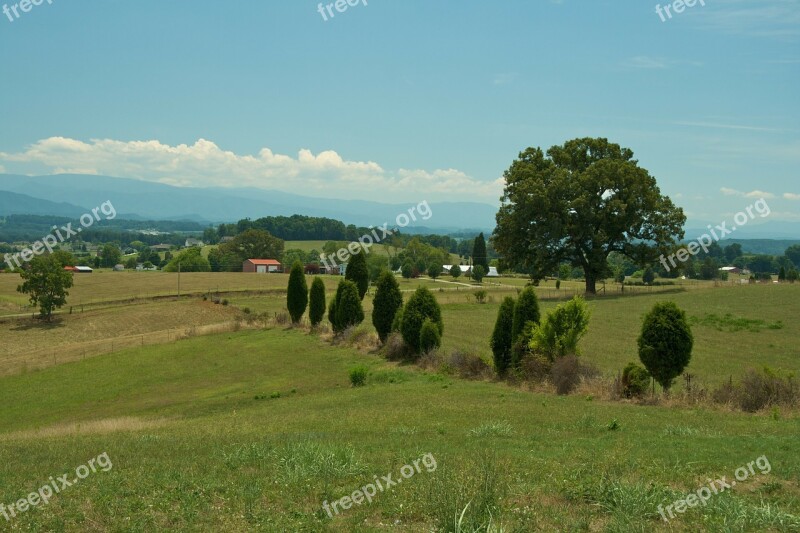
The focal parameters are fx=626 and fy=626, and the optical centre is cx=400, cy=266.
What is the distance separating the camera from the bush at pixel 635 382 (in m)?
16.4

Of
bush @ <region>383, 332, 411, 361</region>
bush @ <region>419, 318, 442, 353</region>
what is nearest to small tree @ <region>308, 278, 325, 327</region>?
bush @ <region>383, 332, 411, 361</region>

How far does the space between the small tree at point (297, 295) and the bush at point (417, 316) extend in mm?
14436

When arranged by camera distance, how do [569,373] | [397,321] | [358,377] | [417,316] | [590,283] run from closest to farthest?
[569,373]
[358,377]
[417,316]
[397,321]
[590,283]

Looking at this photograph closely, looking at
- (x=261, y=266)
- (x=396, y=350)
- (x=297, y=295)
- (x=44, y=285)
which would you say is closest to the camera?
(x=396, y=350)

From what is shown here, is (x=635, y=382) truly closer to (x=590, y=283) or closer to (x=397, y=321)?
(x=397, y=321)

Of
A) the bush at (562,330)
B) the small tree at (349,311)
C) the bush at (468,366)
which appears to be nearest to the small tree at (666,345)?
the bush at (562,330)

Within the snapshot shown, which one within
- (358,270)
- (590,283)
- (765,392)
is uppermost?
(358,270)

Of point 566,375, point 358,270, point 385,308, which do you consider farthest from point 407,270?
point 566,375

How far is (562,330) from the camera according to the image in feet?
63.5

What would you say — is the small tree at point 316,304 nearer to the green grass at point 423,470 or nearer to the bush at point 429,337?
the bush at point 429,337

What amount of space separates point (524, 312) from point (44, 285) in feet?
166

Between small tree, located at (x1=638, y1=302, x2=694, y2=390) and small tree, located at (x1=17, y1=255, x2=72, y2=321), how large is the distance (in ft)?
175

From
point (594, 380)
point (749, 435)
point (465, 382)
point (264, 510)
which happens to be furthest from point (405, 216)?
point (264, 510)

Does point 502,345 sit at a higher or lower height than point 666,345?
lower
